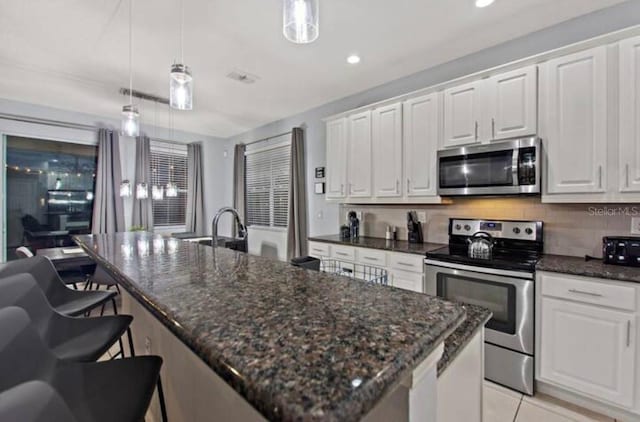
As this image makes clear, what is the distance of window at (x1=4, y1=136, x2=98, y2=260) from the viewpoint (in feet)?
14.3

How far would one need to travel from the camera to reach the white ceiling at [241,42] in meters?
2.25

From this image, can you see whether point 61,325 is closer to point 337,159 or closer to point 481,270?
point 481,270

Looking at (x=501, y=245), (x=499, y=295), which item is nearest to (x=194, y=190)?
(x=501, y=245)

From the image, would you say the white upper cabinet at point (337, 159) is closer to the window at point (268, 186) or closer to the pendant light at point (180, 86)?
the window at point (268, 186)

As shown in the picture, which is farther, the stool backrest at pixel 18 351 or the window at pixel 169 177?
the window at pixel 169 177

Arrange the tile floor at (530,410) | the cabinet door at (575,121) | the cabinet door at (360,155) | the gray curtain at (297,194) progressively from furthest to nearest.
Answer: the gray curtain at (297,194) → the cabinet door at (360,155) → the cabinet door at (575,121) → the tile floor at (530,410)

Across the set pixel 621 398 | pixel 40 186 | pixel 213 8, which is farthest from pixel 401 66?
pixel 40 186

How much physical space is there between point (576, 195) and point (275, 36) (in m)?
2.73

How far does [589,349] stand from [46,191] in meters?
6.70

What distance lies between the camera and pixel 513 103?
7.97ft

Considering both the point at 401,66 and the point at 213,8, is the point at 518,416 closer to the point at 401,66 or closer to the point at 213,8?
the point at 401,66

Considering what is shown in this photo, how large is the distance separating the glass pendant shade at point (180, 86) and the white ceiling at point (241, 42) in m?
0.78

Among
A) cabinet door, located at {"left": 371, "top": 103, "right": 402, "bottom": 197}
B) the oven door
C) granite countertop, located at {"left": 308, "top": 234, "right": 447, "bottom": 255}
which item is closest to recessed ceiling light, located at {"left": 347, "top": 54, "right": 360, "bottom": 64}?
cabinet door, located at {"left": 371, "top": 103, "right": 402, "bottom": 197}

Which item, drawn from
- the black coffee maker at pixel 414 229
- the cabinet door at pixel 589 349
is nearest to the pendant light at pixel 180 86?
the black coffee maker at pixel 414 229
